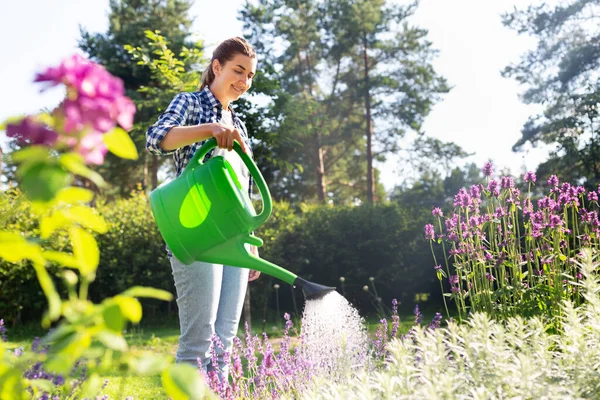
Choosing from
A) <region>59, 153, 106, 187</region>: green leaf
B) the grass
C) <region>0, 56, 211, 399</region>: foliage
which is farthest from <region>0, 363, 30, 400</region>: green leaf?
the grass

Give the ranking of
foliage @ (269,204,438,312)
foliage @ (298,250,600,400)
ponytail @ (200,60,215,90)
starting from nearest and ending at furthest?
1. foliage @ (298,250,600,400)
2. ponytail @ (200,60,215,90)
3. foliage @ (269,204,438,312)

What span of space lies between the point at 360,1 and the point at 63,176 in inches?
615

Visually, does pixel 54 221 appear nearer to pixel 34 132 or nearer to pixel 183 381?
pixel 34 132

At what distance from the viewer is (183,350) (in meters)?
2.14

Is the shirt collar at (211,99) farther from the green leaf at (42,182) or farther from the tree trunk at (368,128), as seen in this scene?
the tree trunk at (368,128)

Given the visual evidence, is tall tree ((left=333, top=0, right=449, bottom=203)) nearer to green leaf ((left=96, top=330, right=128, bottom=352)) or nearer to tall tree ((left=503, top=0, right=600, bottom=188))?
tall tree ((left=503, top=0, right=600, bottom=188))

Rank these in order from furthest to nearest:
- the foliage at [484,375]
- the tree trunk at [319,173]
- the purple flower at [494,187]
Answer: the tree trunk at [319,173], the purple flower at [494,187], the foliage at [484,375]

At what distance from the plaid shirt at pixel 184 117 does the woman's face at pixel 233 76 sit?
0.16ft

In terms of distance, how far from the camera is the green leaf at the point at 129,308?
724 mm

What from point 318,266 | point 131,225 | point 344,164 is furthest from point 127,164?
point 318,266

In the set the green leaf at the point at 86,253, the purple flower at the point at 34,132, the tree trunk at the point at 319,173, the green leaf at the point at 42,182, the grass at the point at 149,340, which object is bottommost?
the grass at the point at 149,340

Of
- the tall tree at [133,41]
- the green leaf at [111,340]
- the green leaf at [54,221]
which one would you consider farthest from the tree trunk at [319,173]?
the green leaf at [111,340]

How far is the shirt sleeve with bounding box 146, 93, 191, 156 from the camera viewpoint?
1900 mm

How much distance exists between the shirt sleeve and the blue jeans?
1.25ft
